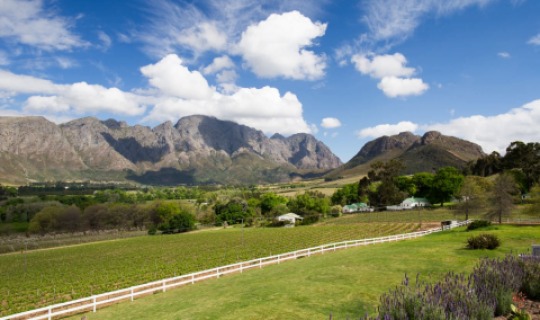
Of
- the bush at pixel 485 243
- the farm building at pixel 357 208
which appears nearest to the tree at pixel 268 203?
the farm building at pixel 357 208

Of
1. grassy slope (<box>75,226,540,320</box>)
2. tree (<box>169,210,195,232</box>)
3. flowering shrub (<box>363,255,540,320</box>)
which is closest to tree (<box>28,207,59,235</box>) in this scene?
tree (<box>169,210,195,232</box>)

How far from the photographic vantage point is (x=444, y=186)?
106562 mm

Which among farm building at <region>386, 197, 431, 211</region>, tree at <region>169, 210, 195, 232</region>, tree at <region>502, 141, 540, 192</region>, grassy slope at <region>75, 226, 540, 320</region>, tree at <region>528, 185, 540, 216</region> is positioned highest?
tree at <region>502, 141, 540, 192</region>

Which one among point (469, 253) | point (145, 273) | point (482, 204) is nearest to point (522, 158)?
point (482, 204)

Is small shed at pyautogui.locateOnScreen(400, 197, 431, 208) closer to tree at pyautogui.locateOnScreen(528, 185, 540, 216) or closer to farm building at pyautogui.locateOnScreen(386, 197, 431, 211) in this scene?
farm building at pyautogui.locateOnScreen(386, 197, 431, 211)

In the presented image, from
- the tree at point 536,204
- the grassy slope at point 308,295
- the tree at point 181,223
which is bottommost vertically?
the tree at point 181,223

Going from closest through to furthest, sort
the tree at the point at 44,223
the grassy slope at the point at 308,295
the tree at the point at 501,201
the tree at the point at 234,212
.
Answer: the grassy slope at the point at 308,295 → the tree at the point at 501,201 → the tree at the point at 44,223 → the tree at the point at 234,212

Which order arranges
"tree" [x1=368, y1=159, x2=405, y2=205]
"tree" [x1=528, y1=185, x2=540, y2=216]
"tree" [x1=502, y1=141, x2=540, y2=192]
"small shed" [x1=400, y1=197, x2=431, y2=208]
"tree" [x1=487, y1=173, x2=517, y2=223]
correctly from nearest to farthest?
"tree" [x1=528, y1=185, x2=540, y2=216] → "tree" [x1=487, y1=173, x2=517, y2=223] → "tree" [x1=502, y1=141, x2=540, y2=192] → "small shed" [x1=400, y1=197, x2=431, y2=208] → "tree" [x1=368, y1=159, x2=405, y2=205]

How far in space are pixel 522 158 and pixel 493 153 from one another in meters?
23.2

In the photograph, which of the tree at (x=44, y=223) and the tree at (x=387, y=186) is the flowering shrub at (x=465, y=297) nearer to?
the tree at (x=387, y=186)

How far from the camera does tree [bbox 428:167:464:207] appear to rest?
10594 cm

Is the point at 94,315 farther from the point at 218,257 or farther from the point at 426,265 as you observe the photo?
the point at 218,257

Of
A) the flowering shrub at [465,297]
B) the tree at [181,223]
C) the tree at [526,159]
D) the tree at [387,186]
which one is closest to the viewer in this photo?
the flowering shrub at [465,297]

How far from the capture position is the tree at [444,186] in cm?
10594
